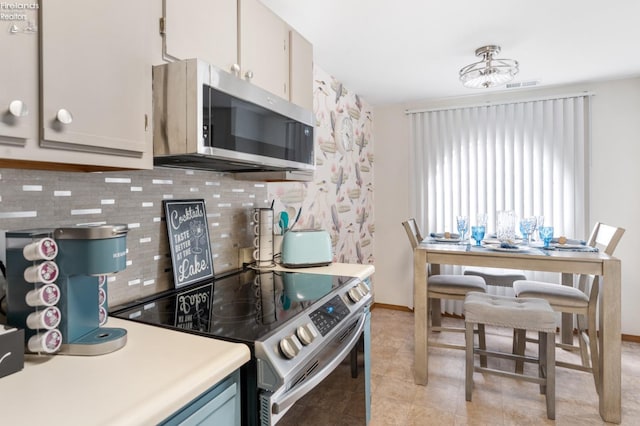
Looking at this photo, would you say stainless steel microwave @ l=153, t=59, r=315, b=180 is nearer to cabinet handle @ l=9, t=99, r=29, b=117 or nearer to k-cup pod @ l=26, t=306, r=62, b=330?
cabinet handle @ l=9, t=99, r=29, b=117

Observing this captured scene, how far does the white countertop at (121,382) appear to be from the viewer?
0.63 m

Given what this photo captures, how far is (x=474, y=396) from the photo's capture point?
90.5 inches

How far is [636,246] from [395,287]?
2250 mm

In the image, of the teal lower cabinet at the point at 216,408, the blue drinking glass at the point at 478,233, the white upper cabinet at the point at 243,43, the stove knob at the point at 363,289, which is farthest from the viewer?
the blue drinking glass at the point at 478,233

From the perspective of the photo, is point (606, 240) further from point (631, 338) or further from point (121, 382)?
point (121, 382)

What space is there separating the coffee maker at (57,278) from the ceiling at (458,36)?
163cm

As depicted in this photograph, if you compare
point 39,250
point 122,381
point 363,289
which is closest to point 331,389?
point 363,289

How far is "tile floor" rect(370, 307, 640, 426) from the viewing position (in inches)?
81.0

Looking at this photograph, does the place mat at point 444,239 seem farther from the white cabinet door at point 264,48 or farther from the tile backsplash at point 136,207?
the white cabinet door at point 264,48

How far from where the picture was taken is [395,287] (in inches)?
160

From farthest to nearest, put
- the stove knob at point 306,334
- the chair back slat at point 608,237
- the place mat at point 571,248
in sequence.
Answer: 1. the place mat at point 571,248
2. the chair back slat at point 608,237
3. the stove knob at point 306,334

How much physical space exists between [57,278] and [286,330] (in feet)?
1.99

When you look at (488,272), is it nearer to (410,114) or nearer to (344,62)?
(410,114)

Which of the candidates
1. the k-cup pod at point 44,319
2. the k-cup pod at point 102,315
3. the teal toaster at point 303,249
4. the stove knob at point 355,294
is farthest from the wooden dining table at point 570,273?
the k-cup pod at point 44,319
